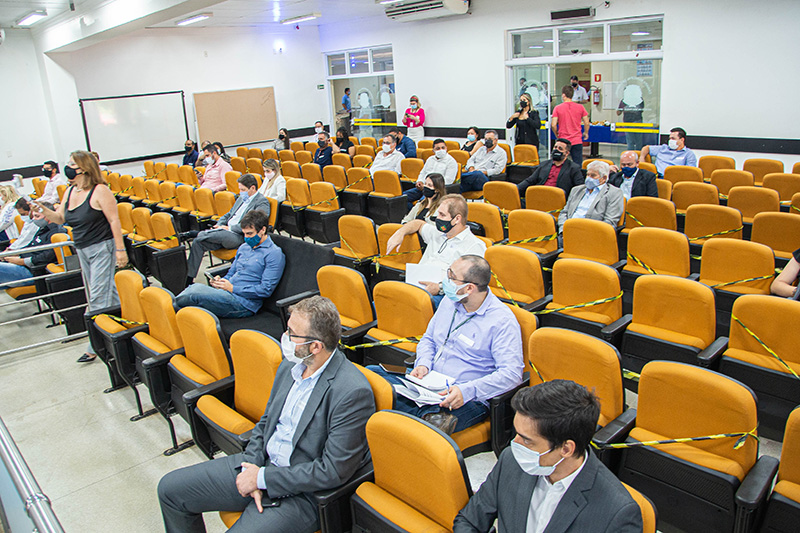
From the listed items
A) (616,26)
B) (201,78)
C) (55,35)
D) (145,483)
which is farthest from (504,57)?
(145,483)

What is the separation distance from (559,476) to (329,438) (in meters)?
0.99

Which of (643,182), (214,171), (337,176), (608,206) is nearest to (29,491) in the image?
(608,206)

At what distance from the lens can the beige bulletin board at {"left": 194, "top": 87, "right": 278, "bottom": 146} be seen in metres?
15.8

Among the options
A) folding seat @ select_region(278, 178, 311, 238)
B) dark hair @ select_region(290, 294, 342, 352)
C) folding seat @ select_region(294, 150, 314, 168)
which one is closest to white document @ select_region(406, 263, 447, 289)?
dark hair @ select_region(290, 294, 342, 352)

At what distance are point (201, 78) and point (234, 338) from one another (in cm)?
1426

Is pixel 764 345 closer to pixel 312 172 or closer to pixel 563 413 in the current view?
pixel 563 413

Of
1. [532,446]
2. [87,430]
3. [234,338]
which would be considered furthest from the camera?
[87,430]

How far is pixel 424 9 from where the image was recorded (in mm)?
13469

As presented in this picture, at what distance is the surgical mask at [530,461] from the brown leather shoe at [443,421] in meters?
0.87

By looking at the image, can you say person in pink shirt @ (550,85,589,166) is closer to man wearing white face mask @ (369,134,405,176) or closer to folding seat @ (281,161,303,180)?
man wearing white face mask @ (369,134,405,176)

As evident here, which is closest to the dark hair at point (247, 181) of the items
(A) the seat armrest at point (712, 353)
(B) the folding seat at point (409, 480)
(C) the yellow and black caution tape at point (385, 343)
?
(C) the yellow and black caution tape at point (385, 343)

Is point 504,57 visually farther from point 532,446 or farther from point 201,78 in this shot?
point 532,446

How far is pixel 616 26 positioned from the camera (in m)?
11.0

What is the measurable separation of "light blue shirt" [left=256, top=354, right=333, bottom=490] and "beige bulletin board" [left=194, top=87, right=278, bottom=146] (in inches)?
565
